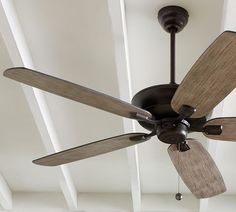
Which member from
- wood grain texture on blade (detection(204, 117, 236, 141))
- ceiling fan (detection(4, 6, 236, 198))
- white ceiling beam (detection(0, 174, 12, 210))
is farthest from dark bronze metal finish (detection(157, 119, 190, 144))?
white ceiling beam (detection(0, 174, 12, 210))

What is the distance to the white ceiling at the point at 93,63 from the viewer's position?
2.12 meters

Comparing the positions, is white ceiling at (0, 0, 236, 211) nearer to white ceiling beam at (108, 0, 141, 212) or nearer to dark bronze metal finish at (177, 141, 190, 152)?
white ceiling beam at (108, 0, 141, 212)

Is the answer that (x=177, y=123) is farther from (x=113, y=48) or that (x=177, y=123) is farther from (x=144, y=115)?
(x=113, y=48)

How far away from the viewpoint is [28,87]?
2512 millimetres

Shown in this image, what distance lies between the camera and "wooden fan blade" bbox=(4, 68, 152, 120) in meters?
1.43

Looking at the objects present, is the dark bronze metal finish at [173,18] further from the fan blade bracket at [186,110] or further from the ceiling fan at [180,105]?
the fan blade bracket at [186,110]

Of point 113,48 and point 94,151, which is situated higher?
point 113,48

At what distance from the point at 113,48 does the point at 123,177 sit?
1.73 m

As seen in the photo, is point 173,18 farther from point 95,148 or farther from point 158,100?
point 95,148

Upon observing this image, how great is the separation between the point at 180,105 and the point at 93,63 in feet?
3.26

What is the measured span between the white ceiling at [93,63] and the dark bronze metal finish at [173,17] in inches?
1.1

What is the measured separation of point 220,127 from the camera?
174 centimetres

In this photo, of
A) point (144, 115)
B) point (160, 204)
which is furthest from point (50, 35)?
point (160, 204)

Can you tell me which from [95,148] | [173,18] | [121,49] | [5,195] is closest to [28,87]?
[121,49]
